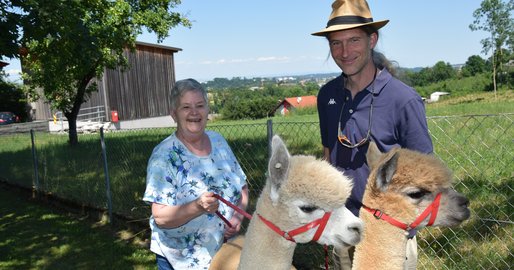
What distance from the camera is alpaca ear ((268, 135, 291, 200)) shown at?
1.83m

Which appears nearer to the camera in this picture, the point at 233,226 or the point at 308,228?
the point at 308,228

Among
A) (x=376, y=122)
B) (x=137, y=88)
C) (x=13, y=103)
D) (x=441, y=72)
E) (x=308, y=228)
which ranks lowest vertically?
(x=308, y=228)

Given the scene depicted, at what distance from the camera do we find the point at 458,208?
2107 millimetres

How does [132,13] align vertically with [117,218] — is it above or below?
above

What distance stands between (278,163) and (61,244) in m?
5.36

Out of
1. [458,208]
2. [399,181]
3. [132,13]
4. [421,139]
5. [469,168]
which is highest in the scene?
[132,13]

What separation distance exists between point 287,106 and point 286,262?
147ft

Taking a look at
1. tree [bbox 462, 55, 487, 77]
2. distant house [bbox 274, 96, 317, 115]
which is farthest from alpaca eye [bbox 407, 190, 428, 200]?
tree [bbox 462, 55, 487, 77]

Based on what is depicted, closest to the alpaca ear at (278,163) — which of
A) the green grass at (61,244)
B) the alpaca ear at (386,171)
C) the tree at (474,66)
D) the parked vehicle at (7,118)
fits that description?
the alpaca ear at (386,171)

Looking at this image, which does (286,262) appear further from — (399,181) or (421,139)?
(421,139)

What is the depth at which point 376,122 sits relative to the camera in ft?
7.45

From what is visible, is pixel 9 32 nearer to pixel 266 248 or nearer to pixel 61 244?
pixel 61 244

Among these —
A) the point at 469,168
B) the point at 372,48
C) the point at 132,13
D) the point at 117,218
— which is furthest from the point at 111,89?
the point at 372,48

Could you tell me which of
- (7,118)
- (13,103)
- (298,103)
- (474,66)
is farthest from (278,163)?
(474,66)
